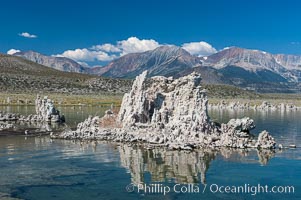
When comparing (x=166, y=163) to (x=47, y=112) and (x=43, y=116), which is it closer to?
(x=47, y=112)

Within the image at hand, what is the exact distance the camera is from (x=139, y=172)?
3375cm

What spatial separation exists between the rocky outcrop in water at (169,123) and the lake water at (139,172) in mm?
3201

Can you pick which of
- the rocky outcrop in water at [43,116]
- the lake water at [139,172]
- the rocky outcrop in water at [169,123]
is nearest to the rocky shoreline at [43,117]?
the rocky outcrop in water at [43,116]

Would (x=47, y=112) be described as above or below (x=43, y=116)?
above

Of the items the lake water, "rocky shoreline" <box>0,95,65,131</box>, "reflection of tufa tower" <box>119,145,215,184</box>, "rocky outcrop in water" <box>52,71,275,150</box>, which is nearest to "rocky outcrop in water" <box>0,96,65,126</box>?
"rocky shoreline" <box>0,95,65,131</box>

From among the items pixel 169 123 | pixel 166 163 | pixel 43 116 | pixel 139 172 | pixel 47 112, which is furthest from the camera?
pixel 43 116

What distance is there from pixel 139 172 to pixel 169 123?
17278mm

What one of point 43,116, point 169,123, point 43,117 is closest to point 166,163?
point 169,123

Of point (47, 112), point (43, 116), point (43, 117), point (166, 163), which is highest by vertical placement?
point (47, 112)

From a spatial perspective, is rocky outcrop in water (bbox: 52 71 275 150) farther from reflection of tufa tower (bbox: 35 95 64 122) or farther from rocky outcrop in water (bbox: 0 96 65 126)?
rocky outcrop in water (bbox: 0 96 65 126)

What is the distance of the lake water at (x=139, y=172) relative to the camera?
27641 millimetres

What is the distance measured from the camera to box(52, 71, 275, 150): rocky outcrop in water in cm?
4672

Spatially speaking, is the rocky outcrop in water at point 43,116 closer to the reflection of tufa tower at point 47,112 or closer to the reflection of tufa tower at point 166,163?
the reflection of tufa tower at point 47,112

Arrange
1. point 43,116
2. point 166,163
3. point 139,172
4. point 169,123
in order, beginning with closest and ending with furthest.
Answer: point 139,172
point 166,163
point 169,123
point 43,116
